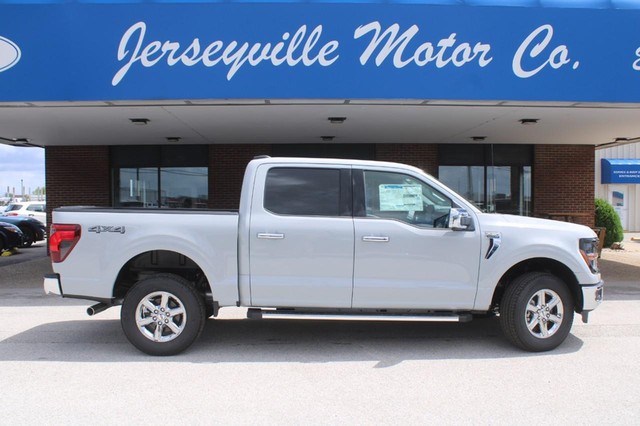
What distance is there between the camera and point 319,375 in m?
4.80

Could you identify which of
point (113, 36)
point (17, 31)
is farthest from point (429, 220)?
point (17, 31)

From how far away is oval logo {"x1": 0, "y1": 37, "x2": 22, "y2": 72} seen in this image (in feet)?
26.7

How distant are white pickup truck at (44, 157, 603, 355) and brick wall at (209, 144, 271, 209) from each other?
29.2 ft

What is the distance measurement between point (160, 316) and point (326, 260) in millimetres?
1782

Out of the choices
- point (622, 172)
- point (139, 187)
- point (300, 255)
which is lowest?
point (300, 255)

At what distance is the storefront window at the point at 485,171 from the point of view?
47.2 feet

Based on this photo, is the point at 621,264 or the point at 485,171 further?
the point at 485,171

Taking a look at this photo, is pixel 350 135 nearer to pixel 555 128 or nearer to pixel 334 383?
pixel 555 128

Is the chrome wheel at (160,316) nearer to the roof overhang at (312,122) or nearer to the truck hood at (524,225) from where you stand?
the truck hood at (524,225)

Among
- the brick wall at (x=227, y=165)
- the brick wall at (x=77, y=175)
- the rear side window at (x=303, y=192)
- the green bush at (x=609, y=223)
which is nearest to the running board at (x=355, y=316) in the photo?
the rear side window at (x=303, y=192)

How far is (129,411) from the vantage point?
3975 mm

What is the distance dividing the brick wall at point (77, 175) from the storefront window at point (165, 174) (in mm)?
421

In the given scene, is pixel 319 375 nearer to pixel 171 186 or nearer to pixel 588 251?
pixel 588 251

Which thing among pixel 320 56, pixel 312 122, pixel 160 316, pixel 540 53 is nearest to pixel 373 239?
pixel 160 316
